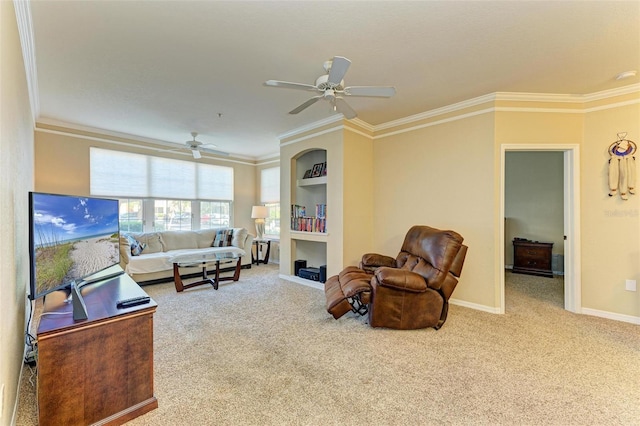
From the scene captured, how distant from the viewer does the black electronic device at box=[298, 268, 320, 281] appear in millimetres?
4395

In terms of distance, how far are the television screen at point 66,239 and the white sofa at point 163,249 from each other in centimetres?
249

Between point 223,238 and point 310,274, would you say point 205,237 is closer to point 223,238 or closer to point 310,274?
point 223,238

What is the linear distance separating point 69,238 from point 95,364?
76 centimetres

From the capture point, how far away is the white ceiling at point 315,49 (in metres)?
1.93

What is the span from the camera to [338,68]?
209cm

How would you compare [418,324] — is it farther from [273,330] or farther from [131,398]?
[131,398]

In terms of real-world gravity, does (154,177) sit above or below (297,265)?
above

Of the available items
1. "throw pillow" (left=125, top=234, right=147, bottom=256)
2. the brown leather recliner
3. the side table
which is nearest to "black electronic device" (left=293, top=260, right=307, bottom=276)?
the side table

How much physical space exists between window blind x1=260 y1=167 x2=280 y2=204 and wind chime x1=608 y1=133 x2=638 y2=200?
5.54 meters

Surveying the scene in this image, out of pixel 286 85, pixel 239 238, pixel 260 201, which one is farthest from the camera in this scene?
pixel 260 201

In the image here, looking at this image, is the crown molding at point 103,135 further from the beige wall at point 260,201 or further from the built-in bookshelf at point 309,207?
the built-in bookshelf at point 309,207

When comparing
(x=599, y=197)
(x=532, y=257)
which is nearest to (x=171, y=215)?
(x=599, y=197)

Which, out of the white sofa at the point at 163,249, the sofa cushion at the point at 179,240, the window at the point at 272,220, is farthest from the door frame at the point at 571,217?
the sofa cushion at the point at 179,240

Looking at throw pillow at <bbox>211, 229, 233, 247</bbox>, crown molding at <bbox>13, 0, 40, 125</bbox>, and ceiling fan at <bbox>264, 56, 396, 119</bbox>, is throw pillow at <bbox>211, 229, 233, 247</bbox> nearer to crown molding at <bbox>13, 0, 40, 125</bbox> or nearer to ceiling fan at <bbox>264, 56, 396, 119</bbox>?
crown molding at <bbox>13, 0, 40, 125</bbox>
